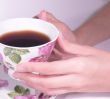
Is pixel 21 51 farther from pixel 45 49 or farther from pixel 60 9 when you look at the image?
pixel 60 9

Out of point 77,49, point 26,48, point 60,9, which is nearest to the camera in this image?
point 26,48

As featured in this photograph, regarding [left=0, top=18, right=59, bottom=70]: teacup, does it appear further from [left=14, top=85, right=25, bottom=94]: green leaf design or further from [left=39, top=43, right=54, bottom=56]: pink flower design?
[left=14, top=85, right=25, bottom=94]: green leaf design

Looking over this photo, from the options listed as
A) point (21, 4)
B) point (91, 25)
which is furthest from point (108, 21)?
point (21, 4)

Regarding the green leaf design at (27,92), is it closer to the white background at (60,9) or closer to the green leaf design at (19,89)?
the green leaf design at (19,89)

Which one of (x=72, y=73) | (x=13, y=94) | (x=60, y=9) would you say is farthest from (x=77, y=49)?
(x=60, y=9)

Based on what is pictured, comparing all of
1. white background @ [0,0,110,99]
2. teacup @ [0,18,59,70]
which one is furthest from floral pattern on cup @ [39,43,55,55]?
white background @ [0,0,110,99]

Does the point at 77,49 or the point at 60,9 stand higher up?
the point at 60,9
